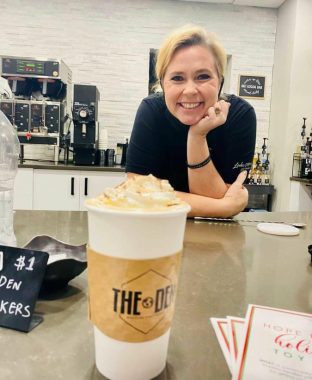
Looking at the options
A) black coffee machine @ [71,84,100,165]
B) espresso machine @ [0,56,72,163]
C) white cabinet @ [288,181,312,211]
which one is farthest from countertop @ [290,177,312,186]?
espresso machine @ [0,56,72,163]

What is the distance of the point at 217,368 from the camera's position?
443mm

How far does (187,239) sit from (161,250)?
0.67 metres

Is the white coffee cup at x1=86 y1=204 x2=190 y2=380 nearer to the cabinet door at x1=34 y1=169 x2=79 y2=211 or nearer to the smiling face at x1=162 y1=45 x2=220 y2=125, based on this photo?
the smiling face at x1=162 y1=45 x2=220 y2=125

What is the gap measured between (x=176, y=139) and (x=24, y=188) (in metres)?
1.90

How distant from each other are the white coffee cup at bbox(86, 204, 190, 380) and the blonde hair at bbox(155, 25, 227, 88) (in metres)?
1.24

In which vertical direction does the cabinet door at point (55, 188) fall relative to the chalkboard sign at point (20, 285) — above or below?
below

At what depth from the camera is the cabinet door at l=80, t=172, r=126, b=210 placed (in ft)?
10.2

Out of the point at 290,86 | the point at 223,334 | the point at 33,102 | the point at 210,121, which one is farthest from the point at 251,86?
the point at 223,334

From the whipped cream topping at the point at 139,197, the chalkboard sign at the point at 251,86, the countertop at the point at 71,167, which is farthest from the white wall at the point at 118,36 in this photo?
the whipped cream topping at the point at 139,197

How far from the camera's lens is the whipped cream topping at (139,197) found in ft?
1.27

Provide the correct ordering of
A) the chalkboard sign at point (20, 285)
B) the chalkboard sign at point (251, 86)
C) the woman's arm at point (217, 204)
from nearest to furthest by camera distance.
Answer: the chalkboard sign at point (20, 285) < the woman's arm at point (217, 204) < the chalkboard sign at point (251, 86)

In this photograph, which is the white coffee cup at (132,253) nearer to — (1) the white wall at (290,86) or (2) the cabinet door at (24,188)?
(2) the cabinet door at (24,188)

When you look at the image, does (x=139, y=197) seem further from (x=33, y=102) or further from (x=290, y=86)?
(x=290, y=86)

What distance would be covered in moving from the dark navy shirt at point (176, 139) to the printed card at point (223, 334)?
3.69ft
